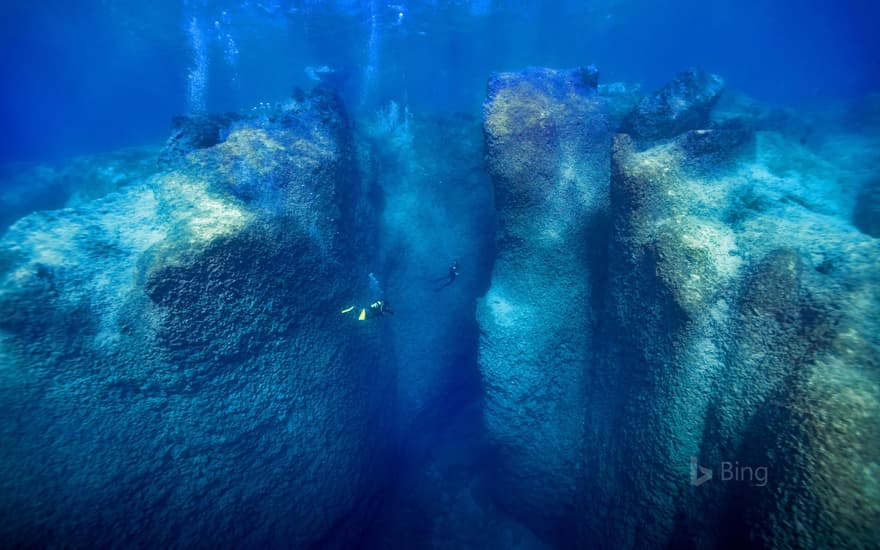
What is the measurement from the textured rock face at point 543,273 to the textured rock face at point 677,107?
441 mm

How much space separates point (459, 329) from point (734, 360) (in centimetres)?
465

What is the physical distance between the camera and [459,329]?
7074mm

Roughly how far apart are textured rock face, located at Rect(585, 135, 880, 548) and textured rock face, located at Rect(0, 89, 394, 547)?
141 inches

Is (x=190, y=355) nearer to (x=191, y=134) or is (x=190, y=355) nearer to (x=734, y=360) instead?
(x=191, y=134)

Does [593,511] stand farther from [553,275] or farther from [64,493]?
[64,493]

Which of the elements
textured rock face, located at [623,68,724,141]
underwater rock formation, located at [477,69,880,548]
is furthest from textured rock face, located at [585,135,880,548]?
textured rock face, located at [623,68,724,141]

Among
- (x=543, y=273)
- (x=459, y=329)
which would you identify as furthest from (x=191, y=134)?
(x=459, y=329)

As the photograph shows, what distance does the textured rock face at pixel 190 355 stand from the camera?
318 cm

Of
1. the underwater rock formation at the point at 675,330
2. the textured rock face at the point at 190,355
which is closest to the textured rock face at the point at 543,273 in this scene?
the underwater rock formation at the point at 675,330

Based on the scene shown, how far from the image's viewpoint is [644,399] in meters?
3.54

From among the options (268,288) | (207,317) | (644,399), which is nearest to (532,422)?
(644,399)

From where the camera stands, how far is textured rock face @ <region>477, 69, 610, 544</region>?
4594mm

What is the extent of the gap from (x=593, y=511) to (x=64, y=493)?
17.5ft

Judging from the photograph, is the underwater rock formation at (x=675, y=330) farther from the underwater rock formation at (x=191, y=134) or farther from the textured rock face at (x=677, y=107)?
the underwater rock formation at (x=191, y=134)
